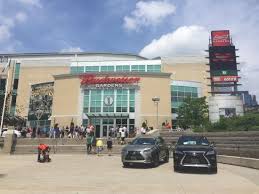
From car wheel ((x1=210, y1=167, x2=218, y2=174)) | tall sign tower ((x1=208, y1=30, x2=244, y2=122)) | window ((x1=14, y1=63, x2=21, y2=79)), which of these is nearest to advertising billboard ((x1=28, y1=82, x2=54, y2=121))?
window ((x1=14, y1=63, x2=21, y2=79))

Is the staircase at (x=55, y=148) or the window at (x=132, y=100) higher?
the window at (x=132, y=100)

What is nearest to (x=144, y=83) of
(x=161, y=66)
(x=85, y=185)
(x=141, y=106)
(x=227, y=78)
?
Answer: (x=141, y=106)

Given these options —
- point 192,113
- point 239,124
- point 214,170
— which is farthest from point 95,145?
point 192,113

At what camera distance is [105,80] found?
50719mm

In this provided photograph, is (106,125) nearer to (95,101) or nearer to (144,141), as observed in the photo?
(95,101)

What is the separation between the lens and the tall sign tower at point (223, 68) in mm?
77375

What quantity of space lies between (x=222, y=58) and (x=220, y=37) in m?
6.42

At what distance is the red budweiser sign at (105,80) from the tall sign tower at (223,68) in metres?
31.5

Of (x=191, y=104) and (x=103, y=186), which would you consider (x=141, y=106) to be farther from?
(x=103, y=186)

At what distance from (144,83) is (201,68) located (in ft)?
96.0

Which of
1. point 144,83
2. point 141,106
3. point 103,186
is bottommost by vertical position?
point 103,186

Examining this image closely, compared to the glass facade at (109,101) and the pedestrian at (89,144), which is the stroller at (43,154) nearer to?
the pedestrian at (89,144)

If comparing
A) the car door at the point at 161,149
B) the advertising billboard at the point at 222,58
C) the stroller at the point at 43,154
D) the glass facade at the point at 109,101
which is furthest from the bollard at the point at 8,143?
the advertising billboard at the point at 222,58

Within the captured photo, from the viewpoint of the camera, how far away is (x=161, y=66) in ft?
237
